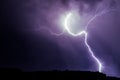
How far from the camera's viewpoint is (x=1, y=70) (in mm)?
36500

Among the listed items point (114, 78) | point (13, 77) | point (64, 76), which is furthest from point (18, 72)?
point (114, 78)

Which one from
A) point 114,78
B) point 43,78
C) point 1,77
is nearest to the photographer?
point 1,77

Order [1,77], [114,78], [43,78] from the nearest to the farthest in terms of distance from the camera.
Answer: [1,77], [43,78], [114,78]

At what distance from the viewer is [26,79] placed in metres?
37.7

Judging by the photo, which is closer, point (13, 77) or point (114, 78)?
point (13, 77)

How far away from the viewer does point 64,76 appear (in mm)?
39844

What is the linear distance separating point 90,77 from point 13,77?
37.9ft

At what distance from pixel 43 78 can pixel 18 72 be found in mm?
3821

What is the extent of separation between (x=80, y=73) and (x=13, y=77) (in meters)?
10.4

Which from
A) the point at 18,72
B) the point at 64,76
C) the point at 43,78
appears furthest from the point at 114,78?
the point at 18,72

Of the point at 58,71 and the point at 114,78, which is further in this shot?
the point at 114,78

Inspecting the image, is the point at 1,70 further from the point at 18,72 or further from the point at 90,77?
the point at 90,77

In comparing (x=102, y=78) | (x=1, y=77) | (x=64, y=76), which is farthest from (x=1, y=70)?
(x=102, y=78)

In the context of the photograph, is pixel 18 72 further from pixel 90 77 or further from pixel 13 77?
pixel 90 77
